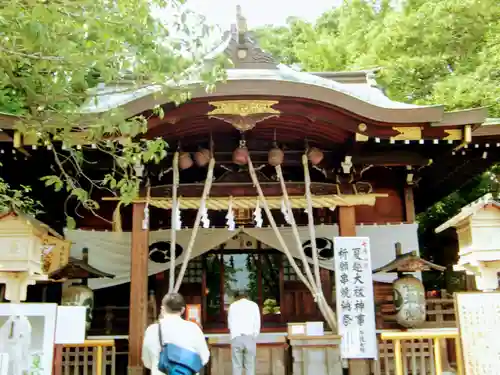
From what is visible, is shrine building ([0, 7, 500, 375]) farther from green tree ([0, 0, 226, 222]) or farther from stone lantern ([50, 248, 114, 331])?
green tree ([0, 0, 226, 222])

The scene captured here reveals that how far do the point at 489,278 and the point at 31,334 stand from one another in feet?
14.8

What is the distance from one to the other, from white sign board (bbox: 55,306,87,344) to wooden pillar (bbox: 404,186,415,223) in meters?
6.52

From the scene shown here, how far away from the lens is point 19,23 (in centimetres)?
410

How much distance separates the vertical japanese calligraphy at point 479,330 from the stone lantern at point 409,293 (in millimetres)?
3011

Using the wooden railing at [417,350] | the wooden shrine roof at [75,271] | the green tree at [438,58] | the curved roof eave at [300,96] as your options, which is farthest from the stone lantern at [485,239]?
the green tree at [438,58]

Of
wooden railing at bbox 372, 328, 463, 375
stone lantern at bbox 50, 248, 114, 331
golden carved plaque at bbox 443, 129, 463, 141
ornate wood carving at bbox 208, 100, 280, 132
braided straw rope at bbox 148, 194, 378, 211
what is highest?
ornate wood carving at bbox 208, 100, 280, 132

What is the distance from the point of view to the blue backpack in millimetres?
3738

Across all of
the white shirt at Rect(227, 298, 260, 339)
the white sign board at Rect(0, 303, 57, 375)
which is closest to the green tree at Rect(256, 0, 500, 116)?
the white shirt at Rect(227, 298, 260, 339)

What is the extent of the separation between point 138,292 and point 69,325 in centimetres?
244

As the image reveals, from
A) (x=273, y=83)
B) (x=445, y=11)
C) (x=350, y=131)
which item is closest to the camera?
(x=273, y=83)

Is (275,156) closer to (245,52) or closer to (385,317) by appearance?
(245,52)

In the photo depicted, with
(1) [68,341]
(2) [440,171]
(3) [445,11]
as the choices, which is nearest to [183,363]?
(1) [68,341]

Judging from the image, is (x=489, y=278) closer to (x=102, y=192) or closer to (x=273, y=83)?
(x=273, y=83)

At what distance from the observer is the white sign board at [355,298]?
7.44 meters
